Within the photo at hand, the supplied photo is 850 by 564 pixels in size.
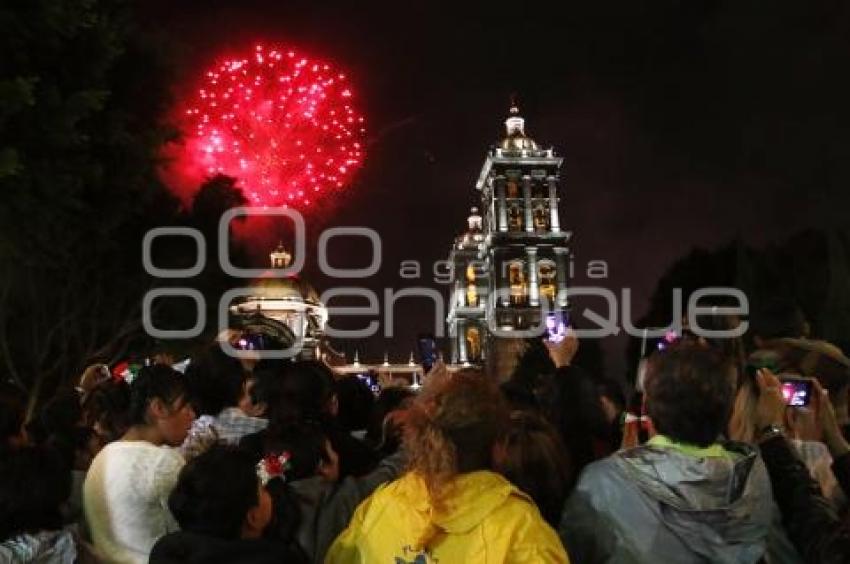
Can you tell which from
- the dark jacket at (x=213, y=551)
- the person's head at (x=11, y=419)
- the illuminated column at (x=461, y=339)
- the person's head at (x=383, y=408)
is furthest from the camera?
the illuminated column at (x=461, y=339)

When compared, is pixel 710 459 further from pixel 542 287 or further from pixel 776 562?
pixel 542 287

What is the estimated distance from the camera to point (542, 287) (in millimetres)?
80562

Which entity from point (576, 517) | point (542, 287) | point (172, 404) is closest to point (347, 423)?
point (172, 404)

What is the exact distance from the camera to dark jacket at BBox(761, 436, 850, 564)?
11.4 feet

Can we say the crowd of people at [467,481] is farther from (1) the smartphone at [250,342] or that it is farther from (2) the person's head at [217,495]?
(1) the smartphone at [250,342]

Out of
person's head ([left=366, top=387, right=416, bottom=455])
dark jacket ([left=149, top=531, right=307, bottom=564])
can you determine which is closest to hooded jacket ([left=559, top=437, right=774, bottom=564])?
dark jacket ([left=149, top=531, right=307, bottom=564])

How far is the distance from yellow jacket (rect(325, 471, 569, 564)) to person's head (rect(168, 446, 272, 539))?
1.76 ft

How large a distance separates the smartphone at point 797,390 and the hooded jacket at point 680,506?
1.94 feet

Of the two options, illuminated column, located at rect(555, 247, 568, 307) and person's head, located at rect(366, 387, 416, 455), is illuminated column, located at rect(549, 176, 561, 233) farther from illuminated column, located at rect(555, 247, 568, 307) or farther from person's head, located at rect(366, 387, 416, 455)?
person's head, located at rect(366, 387, 416, 455)

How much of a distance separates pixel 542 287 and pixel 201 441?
249 ft

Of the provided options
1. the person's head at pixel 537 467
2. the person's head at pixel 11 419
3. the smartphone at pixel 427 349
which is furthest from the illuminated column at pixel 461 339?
the person's head at pixel 537 467

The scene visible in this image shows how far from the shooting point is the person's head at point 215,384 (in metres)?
6.02

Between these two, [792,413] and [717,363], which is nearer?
[717,363]

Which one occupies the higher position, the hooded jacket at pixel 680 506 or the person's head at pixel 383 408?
the person's head at pixel 383 408
